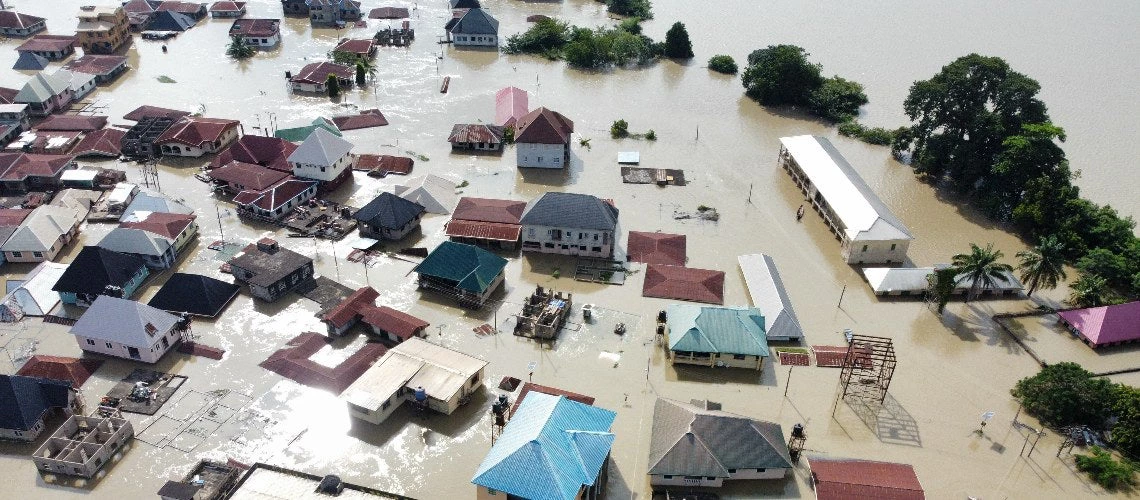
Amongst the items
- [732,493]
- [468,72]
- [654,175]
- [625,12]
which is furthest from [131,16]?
[732,493]

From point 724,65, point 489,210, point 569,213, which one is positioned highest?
point 724,65

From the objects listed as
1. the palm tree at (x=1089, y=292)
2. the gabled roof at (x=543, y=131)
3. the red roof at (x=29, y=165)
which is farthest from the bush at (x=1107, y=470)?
the red roof at (x=29, y=165)

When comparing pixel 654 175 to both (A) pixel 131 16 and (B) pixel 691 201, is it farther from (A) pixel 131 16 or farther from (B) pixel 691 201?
(A) pixel 131 16

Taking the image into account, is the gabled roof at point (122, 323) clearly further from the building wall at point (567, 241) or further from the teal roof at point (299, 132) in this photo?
the teal roof at point (299, 132)

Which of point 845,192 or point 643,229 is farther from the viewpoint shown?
point 845,192

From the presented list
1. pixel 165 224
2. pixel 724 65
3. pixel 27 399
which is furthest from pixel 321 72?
pixel 27 399

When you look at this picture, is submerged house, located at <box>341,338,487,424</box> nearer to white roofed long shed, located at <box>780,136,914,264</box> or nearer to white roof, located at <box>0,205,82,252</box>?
white roof, located at <box>0,205,82,252</box>

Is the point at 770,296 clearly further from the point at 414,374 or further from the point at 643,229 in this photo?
the point at 414,374
